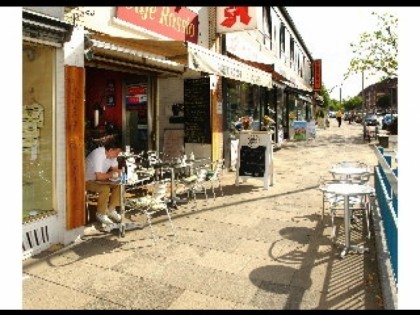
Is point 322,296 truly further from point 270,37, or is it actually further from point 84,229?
point 270,37

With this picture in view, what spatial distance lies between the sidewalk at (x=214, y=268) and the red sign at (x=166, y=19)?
4.29 meters

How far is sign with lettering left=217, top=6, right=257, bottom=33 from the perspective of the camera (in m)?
11.1

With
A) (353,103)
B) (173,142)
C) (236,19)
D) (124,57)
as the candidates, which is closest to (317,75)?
(236,19)

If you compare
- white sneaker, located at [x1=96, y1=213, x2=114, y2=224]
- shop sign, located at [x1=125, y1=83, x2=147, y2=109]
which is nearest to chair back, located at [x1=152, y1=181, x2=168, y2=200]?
white sneaker, located at [x1=96, y1=213, x2=114, y2=224]

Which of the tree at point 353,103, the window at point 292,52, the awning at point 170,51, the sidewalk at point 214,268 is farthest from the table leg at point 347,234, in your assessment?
the tree at point 353,103

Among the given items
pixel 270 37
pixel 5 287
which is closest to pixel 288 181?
pixel 5 287

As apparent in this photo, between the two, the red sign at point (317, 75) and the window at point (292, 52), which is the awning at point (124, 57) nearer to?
the window at point (292, 52)

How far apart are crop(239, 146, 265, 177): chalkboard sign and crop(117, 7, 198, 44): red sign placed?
3.48 metres

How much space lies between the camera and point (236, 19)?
11.4 m

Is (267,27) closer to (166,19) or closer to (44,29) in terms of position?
(166,19)

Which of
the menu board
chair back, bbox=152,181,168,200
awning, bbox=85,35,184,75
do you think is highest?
awning, bbox=85,35,184,75

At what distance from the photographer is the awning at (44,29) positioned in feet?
14.6

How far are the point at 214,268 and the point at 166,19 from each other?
6.76 meters

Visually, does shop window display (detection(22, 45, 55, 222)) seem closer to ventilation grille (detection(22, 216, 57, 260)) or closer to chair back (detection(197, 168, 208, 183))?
ventilation grille (detection(22, 216, 57, 260))
